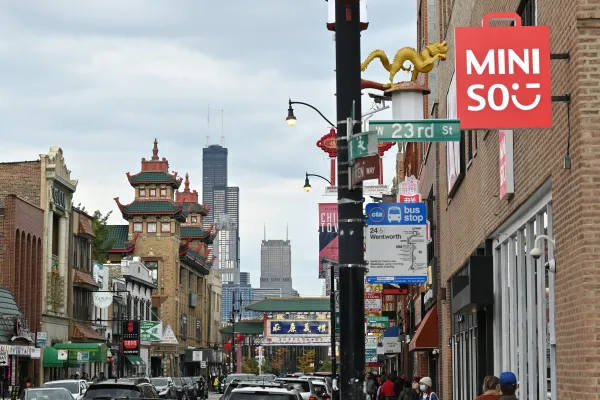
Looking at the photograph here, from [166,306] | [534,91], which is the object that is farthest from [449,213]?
[166,306]

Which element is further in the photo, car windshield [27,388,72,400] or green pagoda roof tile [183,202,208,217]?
green pagoda roof tile [183,202,208,217]

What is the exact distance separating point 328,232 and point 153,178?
7366 centimetres

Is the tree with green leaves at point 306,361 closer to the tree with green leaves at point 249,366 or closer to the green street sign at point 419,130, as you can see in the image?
the tree with green leaves at point 249,366


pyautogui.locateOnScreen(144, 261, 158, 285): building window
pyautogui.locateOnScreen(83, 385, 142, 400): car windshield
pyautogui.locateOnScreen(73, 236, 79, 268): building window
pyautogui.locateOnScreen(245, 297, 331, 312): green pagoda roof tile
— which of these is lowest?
pyautogui.locateOnScreen(83, 385, 142, 400): car windshield

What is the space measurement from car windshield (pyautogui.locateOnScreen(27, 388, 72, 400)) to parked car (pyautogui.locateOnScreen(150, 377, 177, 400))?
16.0 m

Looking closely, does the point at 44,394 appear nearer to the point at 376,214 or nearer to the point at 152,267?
the point at 376,214

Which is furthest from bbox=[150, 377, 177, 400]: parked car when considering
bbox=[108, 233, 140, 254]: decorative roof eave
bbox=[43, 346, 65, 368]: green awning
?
bbox=[108, 233, 140, 254]: decorative roof eave

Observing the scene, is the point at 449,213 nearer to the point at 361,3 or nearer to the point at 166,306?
the point at 361,3

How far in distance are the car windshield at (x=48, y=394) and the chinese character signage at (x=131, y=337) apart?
53.5 m

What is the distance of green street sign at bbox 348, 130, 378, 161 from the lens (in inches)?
452

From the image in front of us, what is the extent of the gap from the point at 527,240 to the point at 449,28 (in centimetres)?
1483

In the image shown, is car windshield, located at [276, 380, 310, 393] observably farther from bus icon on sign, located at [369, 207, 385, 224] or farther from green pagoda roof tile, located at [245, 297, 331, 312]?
green pagoda roof tile, located at [245, 297, 331, 312]

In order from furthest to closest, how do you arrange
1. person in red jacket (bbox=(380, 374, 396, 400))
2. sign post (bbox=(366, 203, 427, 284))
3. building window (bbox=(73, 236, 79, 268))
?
1. building window (bbox=(73, 236, 79, 268))
2. person in red jacket (bbox=(380, 374, 396, 400))
3. sign post (bbox=(366, 203, 427, 284))

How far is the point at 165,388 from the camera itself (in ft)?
169
